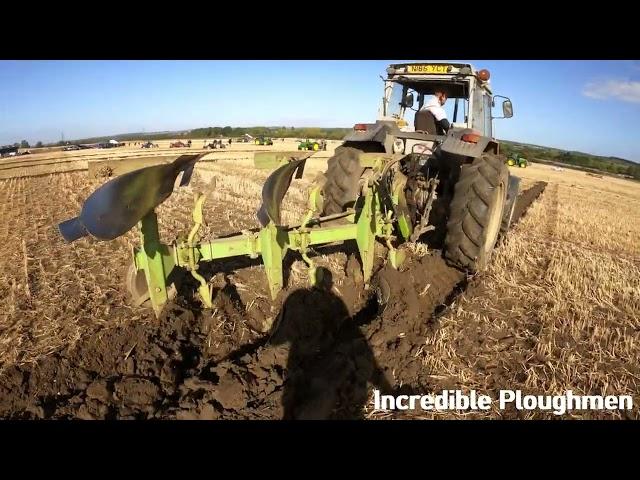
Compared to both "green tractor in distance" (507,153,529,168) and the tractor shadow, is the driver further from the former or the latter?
"green tractor in distance" (507,153,529,168)

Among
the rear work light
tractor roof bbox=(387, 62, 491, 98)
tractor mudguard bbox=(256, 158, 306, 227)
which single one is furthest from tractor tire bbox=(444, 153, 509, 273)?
tractor mudguard bbox=(256, 158, 306, 227)

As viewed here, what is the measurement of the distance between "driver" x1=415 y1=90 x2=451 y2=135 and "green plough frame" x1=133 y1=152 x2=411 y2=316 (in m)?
1.20

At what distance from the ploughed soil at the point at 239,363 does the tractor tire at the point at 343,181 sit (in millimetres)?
1113

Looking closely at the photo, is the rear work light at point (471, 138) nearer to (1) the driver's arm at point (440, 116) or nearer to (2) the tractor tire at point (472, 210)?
(2) the tractor tire at point (472, 210)

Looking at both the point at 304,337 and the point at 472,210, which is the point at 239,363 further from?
the point at 472,210

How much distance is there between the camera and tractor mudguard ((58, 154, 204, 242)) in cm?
251

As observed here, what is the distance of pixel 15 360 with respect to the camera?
9.51 ft

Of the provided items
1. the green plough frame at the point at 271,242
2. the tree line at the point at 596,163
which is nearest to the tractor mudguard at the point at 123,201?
the green plough frame at the point at 271,242

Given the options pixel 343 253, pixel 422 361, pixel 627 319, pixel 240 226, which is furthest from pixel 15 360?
Answer: pixel 627 319

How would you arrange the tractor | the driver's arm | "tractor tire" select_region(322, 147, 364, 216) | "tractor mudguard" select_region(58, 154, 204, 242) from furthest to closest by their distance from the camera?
1. the driver's arm
2. "tractor tire" select_region(322, 147, 364, 216)
3. the tractor
4. "tractor mudguard" select_region(58, 154, 204, 242)

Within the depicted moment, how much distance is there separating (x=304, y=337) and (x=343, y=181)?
75.8 inches

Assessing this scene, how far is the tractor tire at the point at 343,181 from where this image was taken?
4664 mm

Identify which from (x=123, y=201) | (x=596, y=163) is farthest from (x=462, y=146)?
(x=596, y=163)
